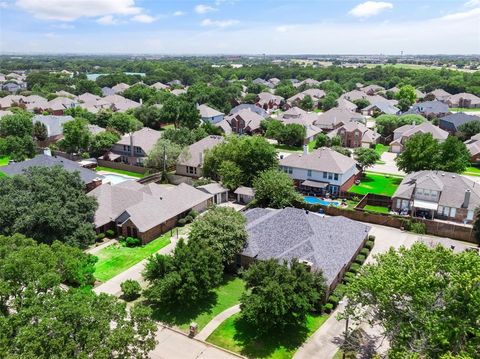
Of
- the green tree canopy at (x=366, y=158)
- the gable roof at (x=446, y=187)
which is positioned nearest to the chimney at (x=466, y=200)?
the gable roof at (x=446, y=187)

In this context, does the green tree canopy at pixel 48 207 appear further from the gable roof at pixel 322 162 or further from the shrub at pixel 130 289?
the gable roof at pixel 322 162

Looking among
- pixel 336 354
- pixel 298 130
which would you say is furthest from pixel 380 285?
pixel 298 130

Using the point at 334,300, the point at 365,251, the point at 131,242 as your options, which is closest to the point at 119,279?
the point at 131,242

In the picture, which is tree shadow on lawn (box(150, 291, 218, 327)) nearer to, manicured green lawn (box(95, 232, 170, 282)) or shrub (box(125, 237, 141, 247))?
manicured green lawn (box(95, 232, 170, 282))

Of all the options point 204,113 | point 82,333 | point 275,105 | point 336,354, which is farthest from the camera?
point 275,105

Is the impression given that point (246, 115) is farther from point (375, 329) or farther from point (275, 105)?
point (375, 329)

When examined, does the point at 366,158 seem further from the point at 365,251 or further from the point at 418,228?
the point at 365,251
